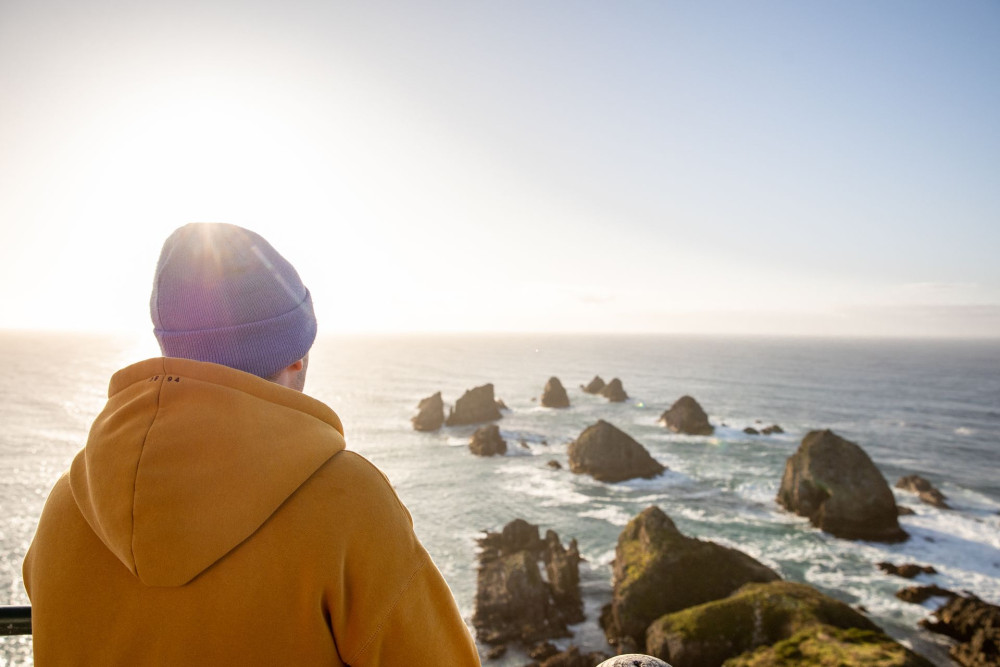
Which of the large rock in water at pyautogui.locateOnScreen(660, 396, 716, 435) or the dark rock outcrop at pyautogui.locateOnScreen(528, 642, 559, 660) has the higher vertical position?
the large rock in water at pyautogui.locateOnScreen(660, 396, 716, 435)

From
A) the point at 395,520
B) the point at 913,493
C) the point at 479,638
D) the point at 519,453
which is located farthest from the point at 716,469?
the point at 395,520

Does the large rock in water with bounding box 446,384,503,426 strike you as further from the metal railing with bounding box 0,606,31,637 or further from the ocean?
the metal railing with bounding box 0,606,31,637

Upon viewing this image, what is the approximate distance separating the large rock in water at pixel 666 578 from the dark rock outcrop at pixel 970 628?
21.5 ft

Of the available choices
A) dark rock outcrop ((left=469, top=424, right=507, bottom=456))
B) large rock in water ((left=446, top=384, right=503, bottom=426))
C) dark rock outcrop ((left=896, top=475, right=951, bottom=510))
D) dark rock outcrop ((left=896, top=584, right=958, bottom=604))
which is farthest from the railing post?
large rock in water ((left=446, top=384, right=503, bottom=426))

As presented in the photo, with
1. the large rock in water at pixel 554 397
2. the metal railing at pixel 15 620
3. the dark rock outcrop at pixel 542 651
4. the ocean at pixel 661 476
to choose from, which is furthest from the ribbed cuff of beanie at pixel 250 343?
the large rock in water at pixel 554 397

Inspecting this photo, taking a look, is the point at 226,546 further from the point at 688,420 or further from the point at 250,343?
the point at 688,420

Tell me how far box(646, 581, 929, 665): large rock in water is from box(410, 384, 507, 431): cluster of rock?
43382 mm

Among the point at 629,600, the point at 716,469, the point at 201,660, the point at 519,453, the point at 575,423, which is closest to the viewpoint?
the point at 201,660

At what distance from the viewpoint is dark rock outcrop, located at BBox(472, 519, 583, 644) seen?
19.5 m

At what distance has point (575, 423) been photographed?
5994 centimetres

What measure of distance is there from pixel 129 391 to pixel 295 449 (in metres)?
0.46

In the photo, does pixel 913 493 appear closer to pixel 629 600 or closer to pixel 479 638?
pixel 629 600

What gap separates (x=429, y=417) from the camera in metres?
57.8

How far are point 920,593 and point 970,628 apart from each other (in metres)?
3.26
